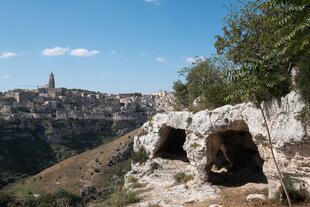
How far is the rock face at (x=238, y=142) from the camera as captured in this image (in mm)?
12836

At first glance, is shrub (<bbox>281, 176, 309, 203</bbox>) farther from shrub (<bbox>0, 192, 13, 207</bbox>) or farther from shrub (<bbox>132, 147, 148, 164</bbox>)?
shrub (<bbox>0, 192, 13, 207</bbox>)

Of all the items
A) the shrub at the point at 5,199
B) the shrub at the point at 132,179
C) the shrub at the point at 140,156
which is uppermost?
the shrub at the point at 140,156

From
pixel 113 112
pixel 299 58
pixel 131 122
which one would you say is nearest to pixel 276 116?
pixel 299 58

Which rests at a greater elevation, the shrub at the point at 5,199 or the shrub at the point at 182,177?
the shrub at the point at 182,177

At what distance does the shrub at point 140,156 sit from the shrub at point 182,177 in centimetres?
383

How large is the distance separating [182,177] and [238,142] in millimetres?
3314

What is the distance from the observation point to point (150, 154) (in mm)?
22016

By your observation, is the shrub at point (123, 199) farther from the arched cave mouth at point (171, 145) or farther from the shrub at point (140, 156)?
the arched cave mouth at point (171, 145)

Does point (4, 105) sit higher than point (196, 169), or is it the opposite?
point (4, 105)

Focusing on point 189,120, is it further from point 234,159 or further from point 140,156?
point 140,156

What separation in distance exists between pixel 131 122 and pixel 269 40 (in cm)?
16284

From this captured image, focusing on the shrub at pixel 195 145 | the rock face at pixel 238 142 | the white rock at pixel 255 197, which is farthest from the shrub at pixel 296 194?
the shrub at pixel 195 145

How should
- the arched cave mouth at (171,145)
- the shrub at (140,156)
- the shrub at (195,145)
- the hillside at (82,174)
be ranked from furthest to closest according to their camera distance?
the hillside at (82,174) < the shrub at (140,156) < the arched cave mouth at (171,145) < the shrub at (195,145)

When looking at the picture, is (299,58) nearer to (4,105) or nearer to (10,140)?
(10,140)
